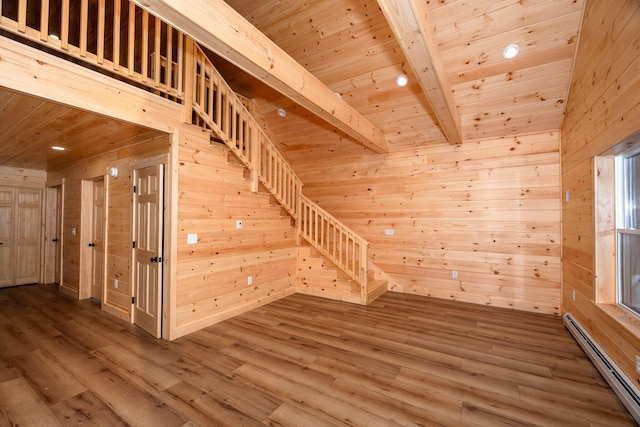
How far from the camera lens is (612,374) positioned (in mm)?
2225

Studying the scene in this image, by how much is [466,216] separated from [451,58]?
237cm

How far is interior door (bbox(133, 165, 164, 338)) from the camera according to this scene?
3227 mm

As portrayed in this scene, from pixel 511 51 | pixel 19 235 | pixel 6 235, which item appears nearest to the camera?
pixel 511 51

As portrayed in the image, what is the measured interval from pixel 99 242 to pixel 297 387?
14.5ft

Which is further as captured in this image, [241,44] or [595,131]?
[595,131]

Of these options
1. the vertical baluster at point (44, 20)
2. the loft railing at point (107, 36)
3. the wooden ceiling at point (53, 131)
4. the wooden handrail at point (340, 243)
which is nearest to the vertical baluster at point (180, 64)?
the loft railing at point (107, 36)

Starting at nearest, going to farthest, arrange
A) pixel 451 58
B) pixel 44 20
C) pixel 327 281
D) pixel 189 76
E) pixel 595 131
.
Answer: pixel 44 20
pixel 595 131
pixel 189 76
pixel 451 58
pixel 327 281

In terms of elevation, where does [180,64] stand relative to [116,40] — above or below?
above

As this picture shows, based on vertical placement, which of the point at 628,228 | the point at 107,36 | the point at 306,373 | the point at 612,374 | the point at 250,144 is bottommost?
the point at 306,373

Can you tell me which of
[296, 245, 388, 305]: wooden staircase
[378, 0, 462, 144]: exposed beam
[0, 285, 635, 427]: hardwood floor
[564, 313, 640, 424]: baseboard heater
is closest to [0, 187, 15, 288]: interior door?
[0, 285, 635, 427]: hardwood floor

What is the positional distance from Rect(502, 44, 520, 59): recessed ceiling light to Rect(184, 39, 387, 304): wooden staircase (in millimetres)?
2974

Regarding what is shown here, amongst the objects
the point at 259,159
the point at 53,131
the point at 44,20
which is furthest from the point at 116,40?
the point at 259,159

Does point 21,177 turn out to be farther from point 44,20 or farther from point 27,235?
point 44,20

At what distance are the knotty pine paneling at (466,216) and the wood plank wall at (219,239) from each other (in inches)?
76.7
